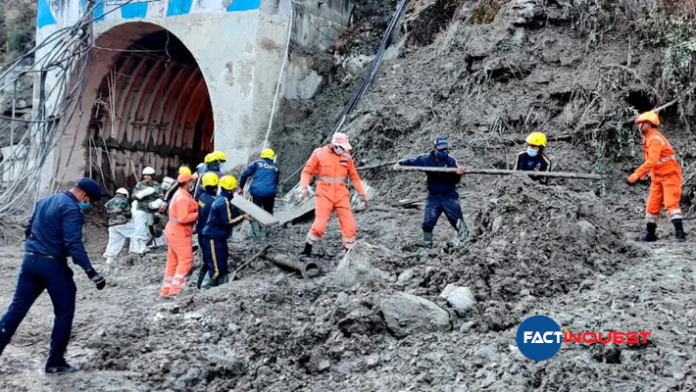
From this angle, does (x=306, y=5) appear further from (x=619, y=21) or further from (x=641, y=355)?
(x=641, y=355)

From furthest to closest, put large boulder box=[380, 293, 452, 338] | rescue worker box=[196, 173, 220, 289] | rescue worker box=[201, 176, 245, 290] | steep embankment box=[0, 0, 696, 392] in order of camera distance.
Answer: rescue worker box=[196, 173, 220, 289] < rescue worker box=[201, 176, 245, 290] < large boulder box=[380, 293, 452, 338] < steep embankment box=[0, 0, 696, 392]

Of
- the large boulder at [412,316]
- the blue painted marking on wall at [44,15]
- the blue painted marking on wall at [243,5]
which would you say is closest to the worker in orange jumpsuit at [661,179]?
the large boulder at [412,316]

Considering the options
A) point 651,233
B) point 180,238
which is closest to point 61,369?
point 180,238

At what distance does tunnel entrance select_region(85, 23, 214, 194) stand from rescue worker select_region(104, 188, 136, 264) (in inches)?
158

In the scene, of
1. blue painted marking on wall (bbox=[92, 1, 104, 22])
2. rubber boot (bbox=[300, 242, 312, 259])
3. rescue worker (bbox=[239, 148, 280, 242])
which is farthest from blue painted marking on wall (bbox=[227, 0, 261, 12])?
rubber boot (bbox=[300, 242, 312, 259])

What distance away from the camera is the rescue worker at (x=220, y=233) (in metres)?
7.09

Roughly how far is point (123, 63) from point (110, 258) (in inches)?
217

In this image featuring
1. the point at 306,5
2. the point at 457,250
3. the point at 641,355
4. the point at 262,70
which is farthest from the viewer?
the point at 306,5

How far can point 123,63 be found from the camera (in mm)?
13852

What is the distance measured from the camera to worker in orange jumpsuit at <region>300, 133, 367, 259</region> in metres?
7.25

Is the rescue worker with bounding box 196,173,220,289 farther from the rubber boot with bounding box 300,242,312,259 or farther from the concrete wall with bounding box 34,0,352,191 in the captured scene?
the concrete wall with bounding box 34,0,352,191

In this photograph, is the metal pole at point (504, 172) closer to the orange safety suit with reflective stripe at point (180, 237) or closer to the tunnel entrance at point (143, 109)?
the orange safety suit with reflective stripe at point (180, 237)

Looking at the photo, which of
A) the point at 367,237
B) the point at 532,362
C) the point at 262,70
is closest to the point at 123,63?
the point at 262,70

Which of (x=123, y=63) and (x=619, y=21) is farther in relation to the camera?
(x=123, y=63)
